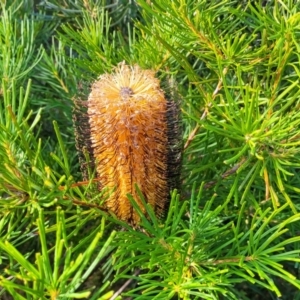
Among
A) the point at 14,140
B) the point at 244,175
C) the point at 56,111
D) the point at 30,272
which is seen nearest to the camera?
Answer: the point at 30,272

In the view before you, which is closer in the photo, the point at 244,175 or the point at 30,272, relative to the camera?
the point at 30,272

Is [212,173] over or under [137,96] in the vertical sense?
under

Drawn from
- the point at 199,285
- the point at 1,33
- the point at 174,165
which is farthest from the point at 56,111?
the point at 199,285

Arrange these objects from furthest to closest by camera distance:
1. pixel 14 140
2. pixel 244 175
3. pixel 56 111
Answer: pixel 56 111 → pixel 244 175 → pixel 14 140

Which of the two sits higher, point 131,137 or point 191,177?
point 131,137

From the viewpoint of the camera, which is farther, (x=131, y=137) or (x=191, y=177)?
(x=191, y=177)

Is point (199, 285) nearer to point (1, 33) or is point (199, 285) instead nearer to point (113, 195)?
point (113, 195)

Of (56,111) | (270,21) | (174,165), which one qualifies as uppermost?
(270,21)

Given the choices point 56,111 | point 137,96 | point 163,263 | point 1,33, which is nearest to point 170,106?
point 137,96
